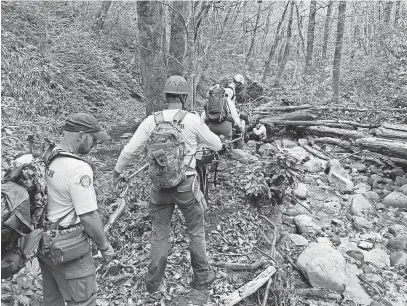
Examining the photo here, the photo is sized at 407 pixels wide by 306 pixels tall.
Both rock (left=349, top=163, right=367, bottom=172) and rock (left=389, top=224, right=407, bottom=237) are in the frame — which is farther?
rock (left=349, top=163, right=367, bottom=172)

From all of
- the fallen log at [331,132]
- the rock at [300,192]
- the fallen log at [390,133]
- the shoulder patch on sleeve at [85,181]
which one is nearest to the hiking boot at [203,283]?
the shoulder patch on sleeve at [85,181]

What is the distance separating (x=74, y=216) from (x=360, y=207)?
6.40 m

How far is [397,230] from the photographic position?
6832 mm

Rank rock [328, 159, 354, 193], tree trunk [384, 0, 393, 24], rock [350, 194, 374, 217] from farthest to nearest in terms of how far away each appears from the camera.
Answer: tree trunk [384, 0, 393, 24] → rock [328, 159, 354, 193] → rock [350, 194, 374, 217]

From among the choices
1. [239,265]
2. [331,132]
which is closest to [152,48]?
[239,265]

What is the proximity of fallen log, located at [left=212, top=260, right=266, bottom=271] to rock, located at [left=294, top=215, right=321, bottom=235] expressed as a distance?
2.09m

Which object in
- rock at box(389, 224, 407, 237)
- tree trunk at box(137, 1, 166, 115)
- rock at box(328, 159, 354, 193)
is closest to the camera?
tree trunk at box(137, 1, 166, 115)

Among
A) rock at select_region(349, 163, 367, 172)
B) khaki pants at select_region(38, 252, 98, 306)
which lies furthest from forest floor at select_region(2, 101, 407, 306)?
rock at select_region(349, 163, 367, 172)

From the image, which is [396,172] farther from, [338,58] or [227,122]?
[338,58]

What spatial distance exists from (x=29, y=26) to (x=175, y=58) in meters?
7.82

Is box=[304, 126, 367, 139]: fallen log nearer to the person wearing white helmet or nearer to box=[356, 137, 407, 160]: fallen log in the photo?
box=[356, 137, 407, 160]: fallen log

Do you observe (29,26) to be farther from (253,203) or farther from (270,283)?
(270,283)

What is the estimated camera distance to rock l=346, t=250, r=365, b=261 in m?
6.00

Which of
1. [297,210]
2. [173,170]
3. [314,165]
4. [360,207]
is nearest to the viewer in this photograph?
[173,170]
